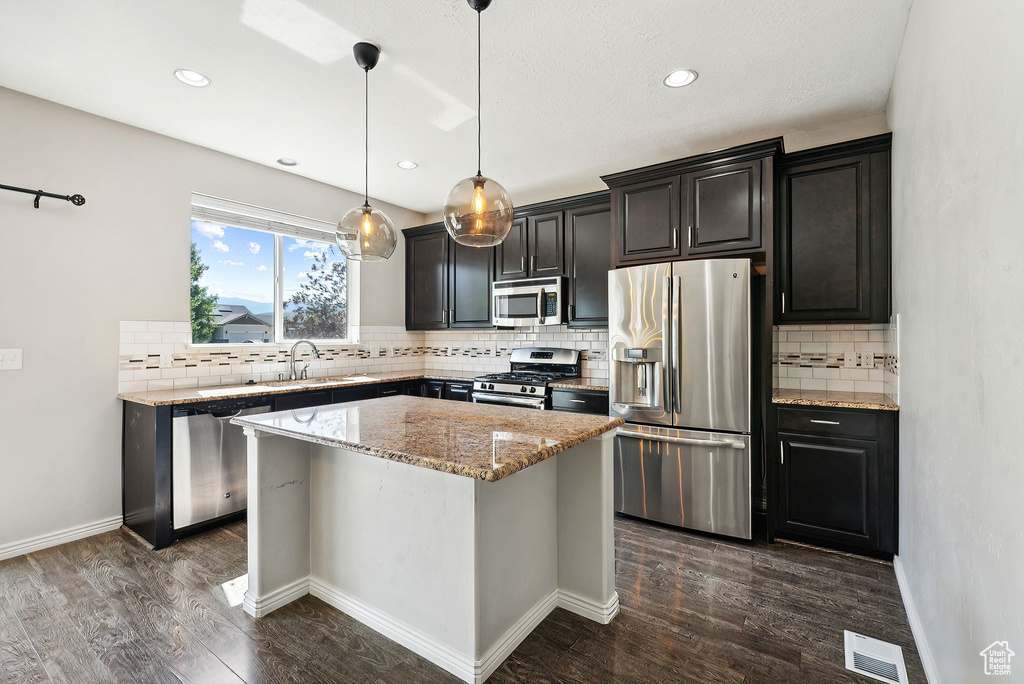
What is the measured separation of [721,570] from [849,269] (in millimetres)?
1861

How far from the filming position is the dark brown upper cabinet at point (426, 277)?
492 centimetres

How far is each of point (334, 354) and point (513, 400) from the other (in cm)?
180

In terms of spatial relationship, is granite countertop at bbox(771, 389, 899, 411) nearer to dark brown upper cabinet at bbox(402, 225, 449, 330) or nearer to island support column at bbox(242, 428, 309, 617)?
island support column at bbox(242, 428, 309, 617)

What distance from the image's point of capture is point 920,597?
191cm

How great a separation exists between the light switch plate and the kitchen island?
5.75ft

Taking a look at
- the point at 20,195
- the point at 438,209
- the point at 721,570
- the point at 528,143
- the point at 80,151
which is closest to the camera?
the point at 721,570

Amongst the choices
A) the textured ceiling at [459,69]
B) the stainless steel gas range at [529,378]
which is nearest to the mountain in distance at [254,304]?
the textured ceiling at [459,69]

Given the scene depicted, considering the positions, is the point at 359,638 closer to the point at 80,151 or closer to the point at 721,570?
the point at 721,570

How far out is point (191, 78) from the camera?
2.57 metres

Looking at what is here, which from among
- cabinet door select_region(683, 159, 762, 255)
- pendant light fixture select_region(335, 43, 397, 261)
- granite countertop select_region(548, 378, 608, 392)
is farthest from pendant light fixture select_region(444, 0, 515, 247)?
granite countertop select_region(548, 378, 608, 392)

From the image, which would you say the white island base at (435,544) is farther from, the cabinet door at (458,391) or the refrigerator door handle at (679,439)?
the cabinet door at (458,391)

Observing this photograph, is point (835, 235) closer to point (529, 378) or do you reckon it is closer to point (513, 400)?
point (529, 378)

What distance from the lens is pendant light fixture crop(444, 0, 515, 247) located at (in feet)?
5.99

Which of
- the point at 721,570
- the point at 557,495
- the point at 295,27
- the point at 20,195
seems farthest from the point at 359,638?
the point at 20,195
